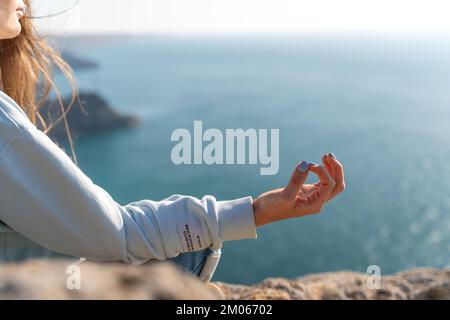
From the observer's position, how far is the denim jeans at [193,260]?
1.02 metres

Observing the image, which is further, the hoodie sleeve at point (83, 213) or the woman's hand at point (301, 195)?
the woman's hand at point (301, 195)

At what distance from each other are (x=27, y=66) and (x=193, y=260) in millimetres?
737

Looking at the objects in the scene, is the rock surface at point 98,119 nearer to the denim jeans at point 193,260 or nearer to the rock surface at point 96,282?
the denim jeans at point 193,260

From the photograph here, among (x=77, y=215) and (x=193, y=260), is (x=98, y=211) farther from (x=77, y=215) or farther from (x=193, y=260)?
(x=193, y=260)

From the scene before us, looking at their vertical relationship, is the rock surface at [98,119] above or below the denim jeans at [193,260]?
above

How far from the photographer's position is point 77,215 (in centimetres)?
88

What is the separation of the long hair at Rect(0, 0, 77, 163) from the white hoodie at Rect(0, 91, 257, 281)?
46 centimetres

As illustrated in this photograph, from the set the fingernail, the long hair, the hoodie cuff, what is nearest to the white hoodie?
the hoodie cuff

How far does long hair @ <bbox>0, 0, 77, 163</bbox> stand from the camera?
140 centimetres

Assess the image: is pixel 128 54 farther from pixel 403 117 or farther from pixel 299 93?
pixel 403 117

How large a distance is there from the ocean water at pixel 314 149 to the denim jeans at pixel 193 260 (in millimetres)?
5186

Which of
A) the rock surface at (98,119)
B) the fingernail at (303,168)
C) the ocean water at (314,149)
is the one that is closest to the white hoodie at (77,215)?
the fingernail at (303,168)

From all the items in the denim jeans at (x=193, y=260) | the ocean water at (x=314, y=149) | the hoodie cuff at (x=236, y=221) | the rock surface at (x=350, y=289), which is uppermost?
the ocean water at (x=314, y=149)

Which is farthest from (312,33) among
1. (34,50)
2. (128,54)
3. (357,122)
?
(34,50)
